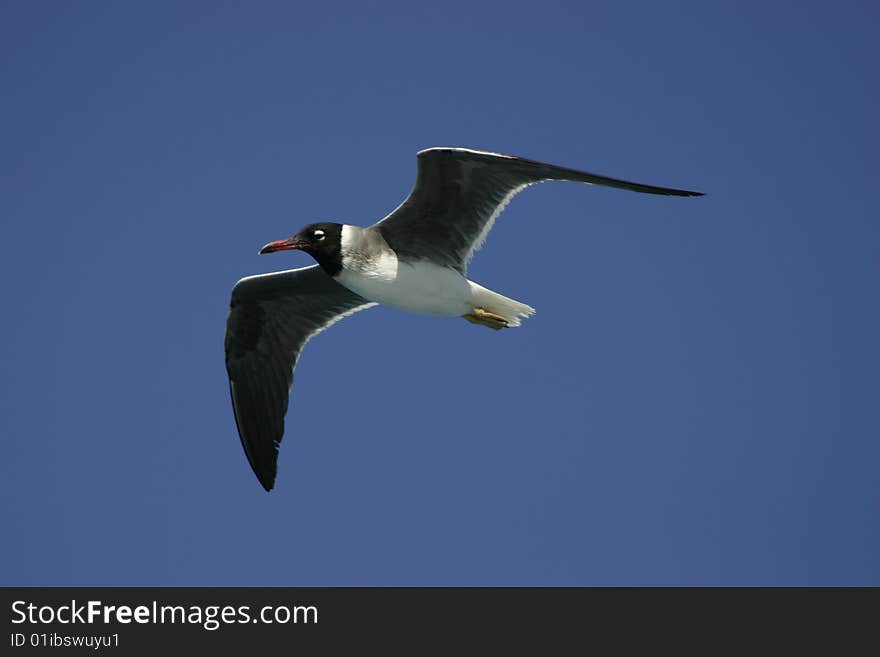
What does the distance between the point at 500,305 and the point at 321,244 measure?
2077mm

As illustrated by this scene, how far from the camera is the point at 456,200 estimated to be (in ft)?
35.0

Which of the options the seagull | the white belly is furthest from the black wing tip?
the white belly

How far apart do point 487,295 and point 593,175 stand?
6.68ft

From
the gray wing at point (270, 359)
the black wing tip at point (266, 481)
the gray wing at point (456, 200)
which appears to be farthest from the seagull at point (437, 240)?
the black wing tip at point (266, 481)

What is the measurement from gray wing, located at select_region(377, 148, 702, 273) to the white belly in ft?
0.56

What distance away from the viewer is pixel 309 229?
10602 mm

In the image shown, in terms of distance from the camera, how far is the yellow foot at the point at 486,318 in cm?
1131

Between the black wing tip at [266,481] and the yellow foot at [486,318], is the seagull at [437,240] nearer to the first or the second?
the yellow foot at [486,318]

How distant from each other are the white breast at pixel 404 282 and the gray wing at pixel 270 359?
1949 mm

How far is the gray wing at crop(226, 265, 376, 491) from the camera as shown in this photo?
12820 mm

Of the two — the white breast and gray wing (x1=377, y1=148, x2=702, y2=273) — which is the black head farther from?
gray wing (x1=377, y1=148, x2=702, y2=273)

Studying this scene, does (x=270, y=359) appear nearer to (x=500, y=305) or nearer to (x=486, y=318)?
(x=486, y=318)
